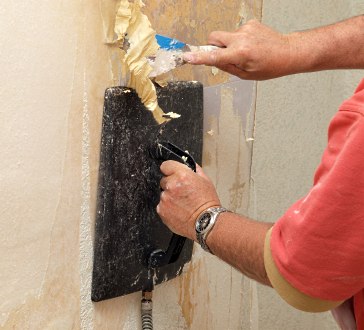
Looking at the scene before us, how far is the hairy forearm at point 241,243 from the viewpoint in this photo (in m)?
0.82

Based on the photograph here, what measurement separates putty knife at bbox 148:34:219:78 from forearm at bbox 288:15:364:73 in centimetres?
23

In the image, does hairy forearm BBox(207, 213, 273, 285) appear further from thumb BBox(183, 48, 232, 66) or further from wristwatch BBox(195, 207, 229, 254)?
thumb BBox(183, 48, 232, 66)

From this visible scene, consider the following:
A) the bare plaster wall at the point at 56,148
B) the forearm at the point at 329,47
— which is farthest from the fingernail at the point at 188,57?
the forearm at the point at 329,47

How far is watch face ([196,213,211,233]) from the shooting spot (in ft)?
2.93

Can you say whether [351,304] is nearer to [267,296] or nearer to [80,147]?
[80,147]

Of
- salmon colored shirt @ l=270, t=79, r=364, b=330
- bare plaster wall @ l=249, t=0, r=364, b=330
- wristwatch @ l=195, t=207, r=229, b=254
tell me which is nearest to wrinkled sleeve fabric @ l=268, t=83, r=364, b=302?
salmon colored shirt @ l=270, t=79, r=364, b=330

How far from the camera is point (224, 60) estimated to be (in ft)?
3.34

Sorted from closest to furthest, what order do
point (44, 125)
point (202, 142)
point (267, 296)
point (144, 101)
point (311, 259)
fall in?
point (311, 259) → point (44, 125) → point (144, 101) → point (202, 142) → point (267, 296)

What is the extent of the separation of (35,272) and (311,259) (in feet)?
1.39

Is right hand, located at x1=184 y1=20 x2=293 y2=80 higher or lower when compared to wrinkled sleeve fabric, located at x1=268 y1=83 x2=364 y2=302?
higher

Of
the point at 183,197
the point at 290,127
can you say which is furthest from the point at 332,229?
the point at 290,127

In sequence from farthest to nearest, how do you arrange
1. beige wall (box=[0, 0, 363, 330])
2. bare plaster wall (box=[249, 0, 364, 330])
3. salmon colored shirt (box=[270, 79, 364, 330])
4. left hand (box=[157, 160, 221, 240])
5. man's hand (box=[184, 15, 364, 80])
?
bare plaster wall (box=[249, 0, 364, 330]) < man's hand (box=[184, 15, 364, 80]) < left hand (box=[157, 160, 221, 240]) < beige wall (box=[0, 0, 363, 330]) < salmon colored shirt (box=[270, 79, 364, 330])

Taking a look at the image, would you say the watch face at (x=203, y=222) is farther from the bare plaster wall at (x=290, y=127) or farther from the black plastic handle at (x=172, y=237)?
the bare plaster wall at (x=290, y=127)

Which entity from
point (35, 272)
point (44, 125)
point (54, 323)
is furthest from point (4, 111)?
point (54, 323)
